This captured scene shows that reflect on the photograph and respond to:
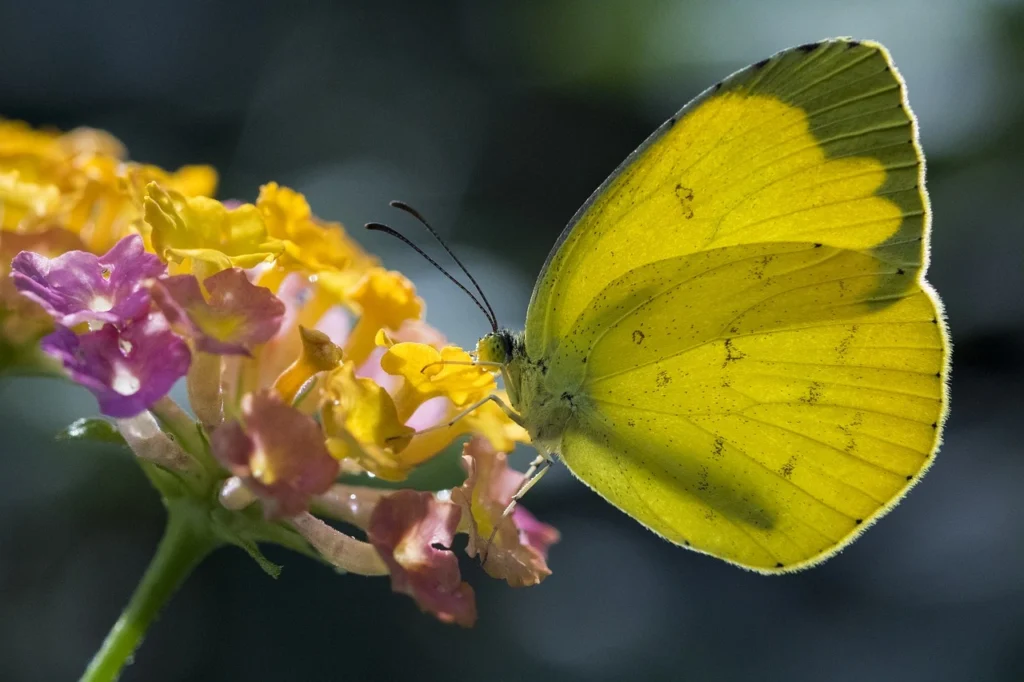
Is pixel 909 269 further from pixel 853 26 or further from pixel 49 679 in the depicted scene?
pixel 49 679

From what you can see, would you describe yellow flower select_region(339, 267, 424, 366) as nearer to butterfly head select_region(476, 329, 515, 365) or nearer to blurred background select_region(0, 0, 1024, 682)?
butterfly head select_region(476, 329, 515, 365)

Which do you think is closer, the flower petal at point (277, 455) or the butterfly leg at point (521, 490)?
the flower petal at point (277, 455)

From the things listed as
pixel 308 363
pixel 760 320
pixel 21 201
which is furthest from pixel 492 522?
pixel 21 201

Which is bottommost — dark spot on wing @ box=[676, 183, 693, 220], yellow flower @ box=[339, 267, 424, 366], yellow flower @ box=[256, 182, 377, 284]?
yellow flower @ box=[339, 267, 424, 366]

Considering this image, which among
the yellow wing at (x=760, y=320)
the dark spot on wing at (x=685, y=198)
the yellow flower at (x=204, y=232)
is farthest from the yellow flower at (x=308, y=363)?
the dark spot on wing at (x=685, y=198)

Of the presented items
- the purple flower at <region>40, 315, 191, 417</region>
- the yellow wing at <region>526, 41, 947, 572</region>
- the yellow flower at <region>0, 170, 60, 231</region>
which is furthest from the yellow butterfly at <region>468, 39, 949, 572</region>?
the yellow flower at <region>0, 170, 60, 231</region>

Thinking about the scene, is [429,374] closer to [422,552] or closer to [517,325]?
[422,552]

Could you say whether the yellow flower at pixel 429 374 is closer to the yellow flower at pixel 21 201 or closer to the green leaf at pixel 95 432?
the green leaf at pixel 95 432

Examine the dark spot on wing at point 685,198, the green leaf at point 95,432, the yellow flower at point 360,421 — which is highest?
the dark spot on wing at point 685,198
